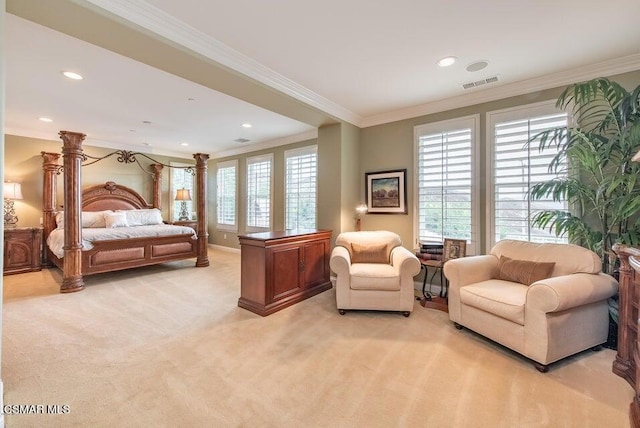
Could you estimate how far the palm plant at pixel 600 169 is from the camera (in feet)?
8.03

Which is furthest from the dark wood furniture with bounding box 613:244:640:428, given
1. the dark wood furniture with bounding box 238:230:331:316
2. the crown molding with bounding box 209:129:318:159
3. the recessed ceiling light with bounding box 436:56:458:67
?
the crown molding with bounding box 209:129:318:159

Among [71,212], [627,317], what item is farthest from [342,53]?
[71,212]

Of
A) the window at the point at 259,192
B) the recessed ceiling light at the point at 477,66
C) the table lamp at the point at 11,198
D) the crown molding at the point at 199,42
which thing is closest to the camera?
the crown molding at the point at 199,42

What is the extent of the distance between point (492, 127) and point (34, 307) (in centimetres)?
604

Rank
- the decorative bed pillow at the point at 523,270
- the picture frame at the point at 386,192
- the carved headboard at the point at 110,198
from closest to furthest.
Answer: the decorative bed pillow at the point at 523,270 → the picture frame at the point at 386,192 → the carved headboard at the point at 110,198

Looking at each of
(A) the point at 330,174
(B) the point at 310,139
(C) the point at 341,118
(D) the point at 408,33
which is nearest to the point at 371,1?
(D) the point at 408,33

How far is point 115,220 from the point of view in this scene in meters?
5.61

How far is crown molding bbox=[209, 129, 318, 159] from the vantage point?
572 centimetres

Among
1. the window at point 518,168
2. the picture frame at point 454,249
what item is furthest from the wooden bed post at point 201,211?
the window at point 518,168

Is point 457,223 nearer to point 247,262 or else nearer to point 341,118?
point 341,118

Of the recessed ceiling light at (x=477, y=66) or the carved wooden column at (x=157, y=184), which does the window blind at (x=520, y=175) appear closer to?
the recessed ceiling light at (x=477, y=66)

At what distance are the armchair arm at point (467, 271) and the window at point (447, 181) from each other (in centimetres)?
68

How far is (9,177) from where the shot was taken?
5.29m

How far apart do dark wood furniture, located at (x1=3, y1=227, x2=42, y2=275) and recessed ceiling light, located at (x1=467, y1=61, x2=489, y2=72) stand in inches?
284
